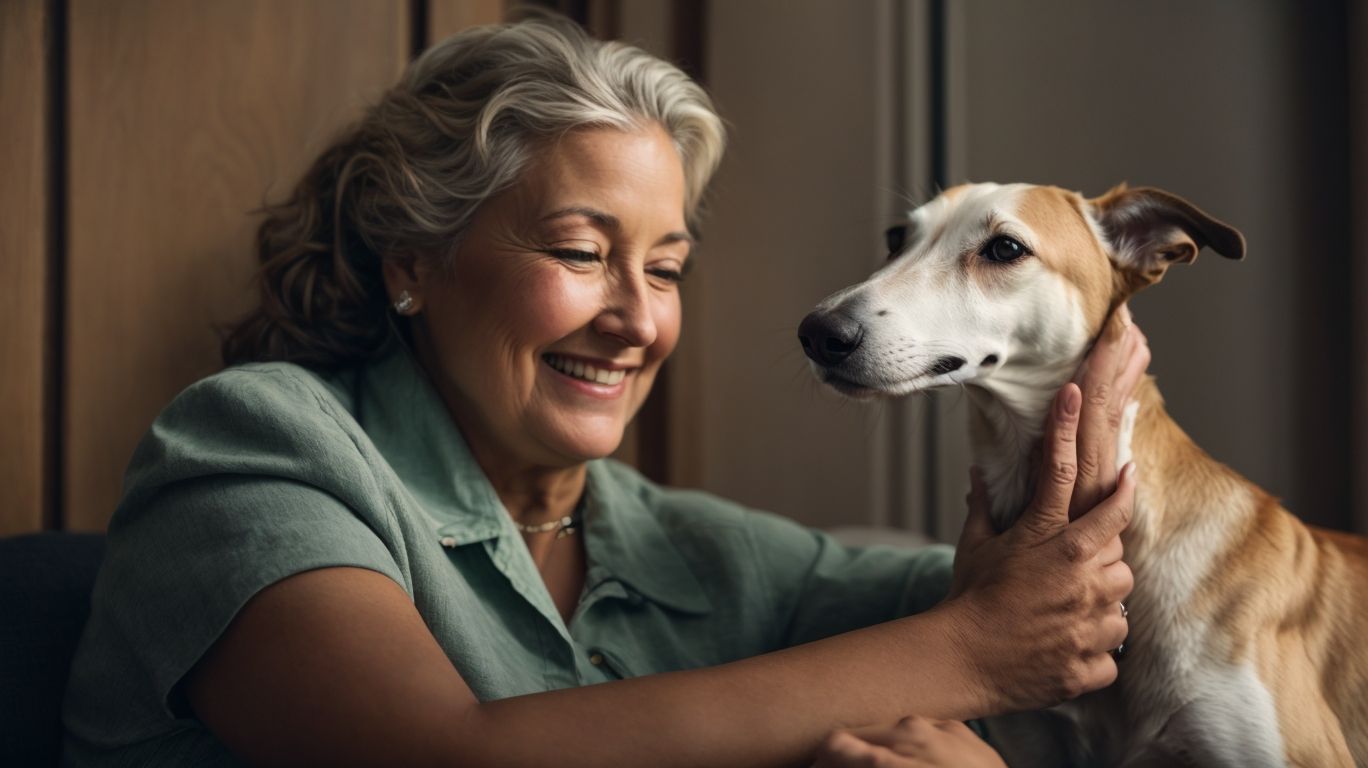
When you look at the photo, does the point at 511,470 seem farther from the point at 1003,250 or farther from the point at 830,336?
the point at 1003,250

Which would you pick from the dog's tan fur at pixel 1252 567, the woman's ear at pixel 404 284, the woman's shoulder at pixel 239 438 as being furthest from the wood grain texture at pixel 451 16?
the dog's tan fur at pixel 1252 567

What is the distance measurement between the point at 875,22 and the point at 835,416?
3.25ft

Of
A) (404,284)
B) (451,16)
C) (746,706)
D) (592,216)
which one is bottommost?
(746,706)

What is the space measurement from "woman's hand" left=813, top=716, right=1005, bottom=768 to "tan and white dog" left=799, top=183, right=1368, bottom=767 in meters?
0.33

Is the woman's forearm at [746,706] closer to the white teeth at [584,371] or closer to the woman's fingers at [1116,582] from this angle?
the woman's fingers at [1116,582]

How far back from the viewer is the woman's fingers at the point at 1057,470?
3.78ft

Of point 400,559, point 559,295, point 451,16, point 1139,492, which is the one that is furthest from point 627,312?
point 451,16

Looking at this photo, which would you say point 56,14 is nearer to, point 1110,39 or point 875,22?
point 875,22

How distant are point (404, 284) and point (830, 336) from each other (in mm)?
655

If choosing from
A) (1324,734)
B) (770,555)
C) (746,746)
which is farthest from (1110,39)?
(746,746)

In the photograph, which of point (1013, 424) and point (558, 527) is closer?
point (1013, 424)

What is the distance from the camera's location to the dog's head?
120 centimetres

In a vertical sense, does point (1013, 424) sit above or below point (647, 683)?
above

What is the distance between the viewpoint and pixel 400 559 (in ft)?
3.72
